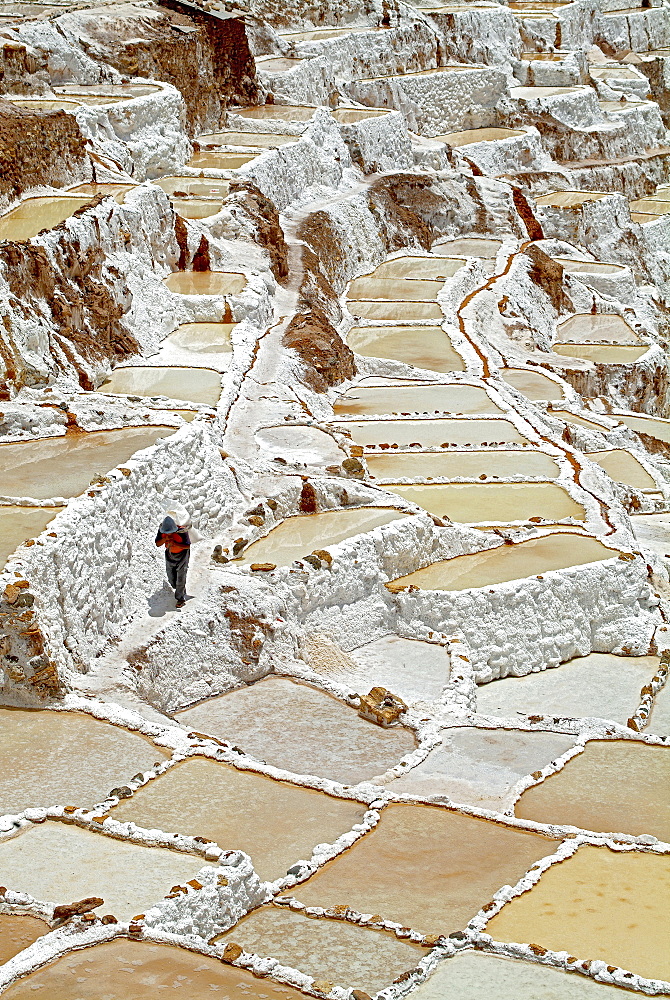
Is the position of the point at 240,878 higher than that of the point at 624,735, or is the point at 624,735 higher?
the point at 240,878

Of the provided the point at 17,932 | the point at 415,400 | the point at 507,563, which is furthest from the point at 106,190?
the point at 17,932

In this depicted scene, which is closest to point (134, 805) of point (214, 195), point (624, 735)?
point (624, 735)

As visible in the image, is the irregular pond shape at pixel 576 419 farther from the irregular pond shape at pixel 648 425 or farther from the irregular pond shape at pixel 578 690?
the irregular pond shape at pixel 578 690

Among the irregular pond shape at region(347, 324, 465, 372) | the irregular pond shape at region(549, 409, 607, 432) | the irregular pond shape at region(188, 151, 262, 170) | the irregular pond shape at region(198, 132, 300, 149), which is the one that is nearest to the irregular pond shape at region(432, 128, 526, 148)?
the irregular pond shape at region(198, 132, 300, 149)

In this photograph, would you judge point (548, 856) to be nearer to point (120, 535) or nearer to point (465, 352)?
point (120, 535)

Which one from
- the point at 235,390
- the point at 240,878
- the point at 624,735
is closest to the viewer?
the point at 240,878
